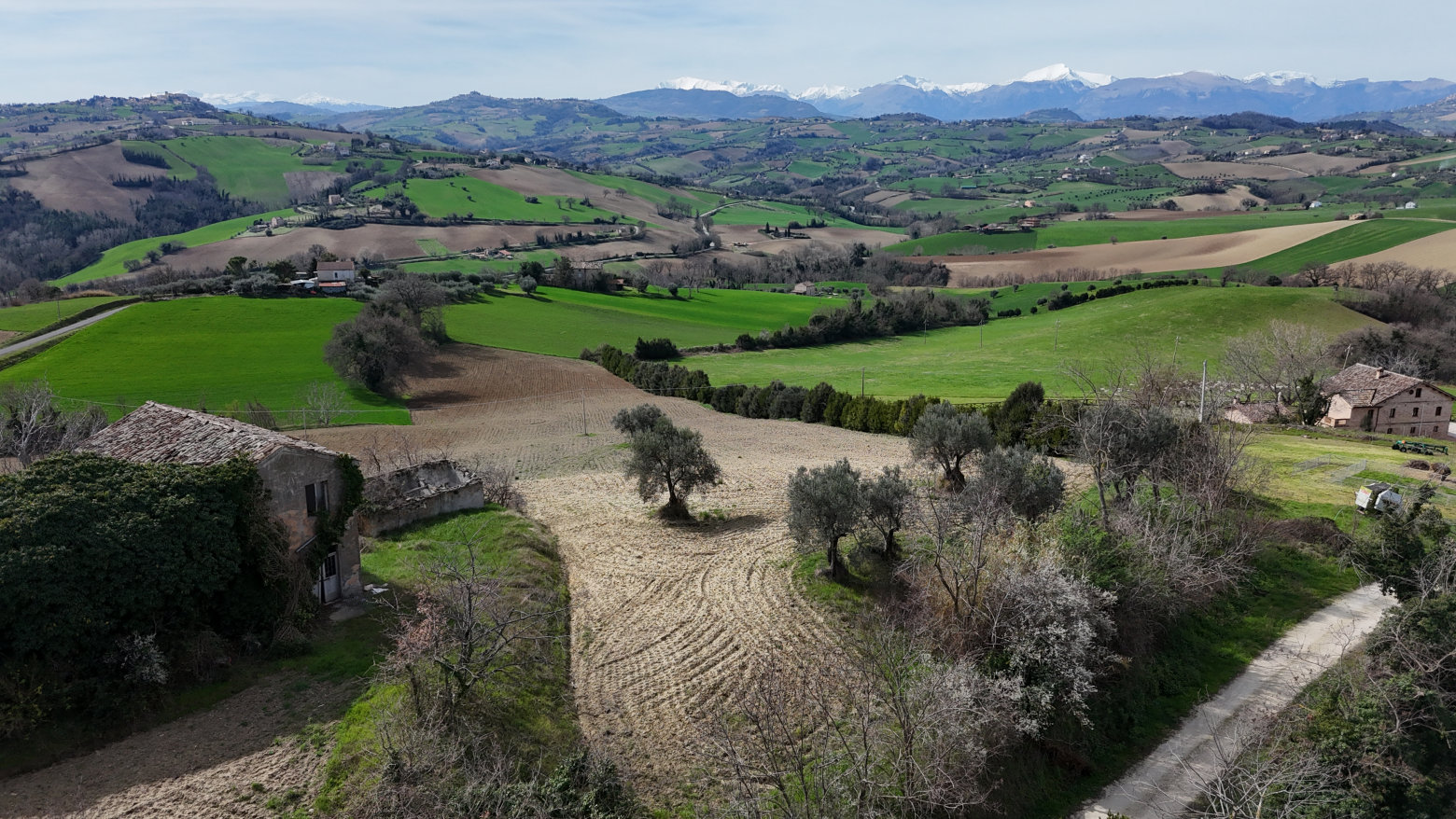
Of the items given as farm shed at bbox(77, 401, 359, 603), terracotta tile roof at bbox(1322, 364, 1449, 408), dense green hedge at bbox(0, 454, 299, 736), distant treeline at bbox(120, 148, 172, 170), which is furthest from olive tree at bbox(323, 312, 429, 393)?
distant treeline at bbox(120, 148, 172, 170)

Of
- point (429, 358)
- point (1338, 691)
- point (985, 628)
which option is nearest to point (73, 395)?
point (429, 358)

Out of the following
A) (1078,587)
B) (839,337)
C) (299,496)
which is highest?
(299,496)

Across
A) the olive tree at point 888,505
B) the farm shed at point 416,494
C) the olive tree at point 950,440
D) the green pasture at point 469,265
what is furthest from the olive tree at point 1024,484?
the green pasture at point 469,265

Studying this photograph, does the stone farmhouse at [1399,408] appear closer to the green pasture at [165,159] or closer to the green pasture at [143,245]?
the green pasture at [143,245]

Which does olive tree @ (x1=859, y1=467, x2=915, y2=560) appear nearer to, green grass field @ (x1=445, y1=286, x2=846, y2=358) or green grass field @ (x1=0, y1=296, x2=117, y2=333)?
green grass field @ (x1=445, y1=286, x2=846, y2=358)

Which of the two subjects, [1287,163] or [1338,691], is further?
[1287,163]

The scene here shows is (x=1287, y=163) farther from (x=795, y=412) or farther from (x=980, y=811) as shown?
(x=980, y=811)
